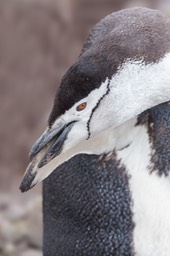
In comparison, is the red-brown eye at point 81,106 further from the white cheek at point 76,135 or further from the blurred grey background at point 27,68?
the blurred grey background at point 27,68

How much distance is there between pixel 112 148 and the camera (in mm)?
1727

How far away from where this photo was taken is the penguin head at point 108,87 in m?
1.55

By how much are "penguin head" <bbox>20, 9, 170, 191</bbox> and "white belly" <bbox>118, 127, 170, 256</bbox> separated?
0.14 m

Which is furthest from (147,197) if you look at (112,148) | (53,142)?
(53,142)

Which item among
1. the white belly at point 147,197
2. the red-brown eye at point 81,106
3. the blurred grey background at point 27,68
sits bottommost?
the white belly at point 147,197

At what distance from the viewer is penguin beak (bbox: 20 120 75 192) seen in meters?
1.60

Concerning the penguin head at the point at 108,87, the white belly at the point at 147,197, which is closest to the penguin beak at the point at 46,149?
the penguin head at the point at 108,87

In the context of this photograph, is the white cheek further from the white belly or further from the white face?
the white belly

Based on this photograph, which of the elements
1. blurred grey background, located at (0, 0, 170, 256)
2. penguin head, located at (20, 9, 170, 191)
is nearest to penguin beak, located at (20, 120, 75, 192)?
penguin head, located at (20, 9, 170, 191)

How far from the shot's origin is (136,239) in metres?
1.76

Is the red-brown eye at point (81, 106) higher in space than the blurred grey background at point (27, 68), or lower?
lower

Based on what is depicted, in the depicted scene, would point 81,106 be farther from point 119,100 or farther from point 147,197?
point 147,197

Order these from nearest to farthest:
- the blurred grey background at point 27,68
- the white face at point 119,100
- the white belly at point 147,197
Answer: the white face at point 119,100 < the white belly at point 147,197 < the blurred grey background at point 27,68

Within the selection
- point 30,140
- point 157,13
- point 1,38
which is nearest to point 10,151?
point 30,140
